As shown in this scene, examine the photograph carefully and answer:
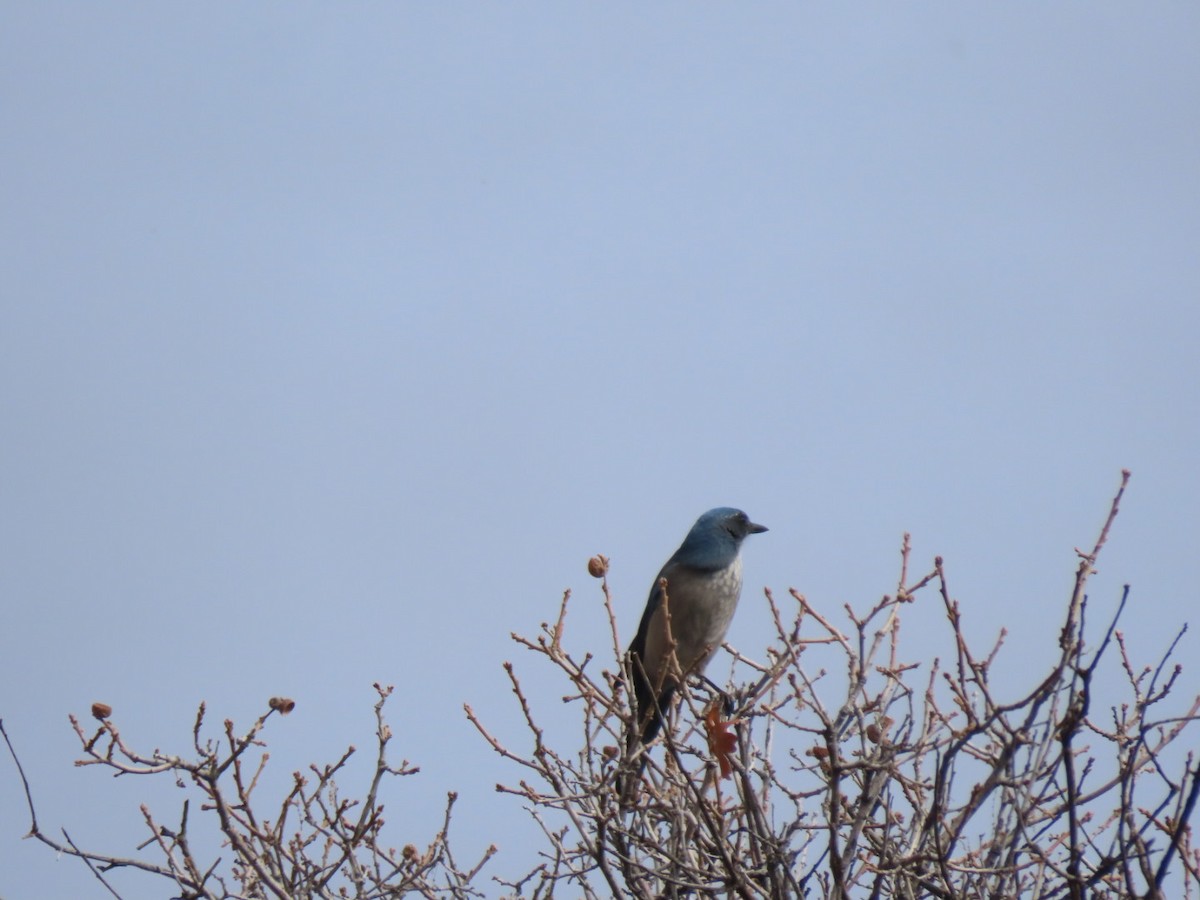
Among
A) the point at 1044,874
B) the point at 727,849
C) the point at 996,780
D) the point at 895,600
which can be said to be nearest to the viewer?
the point at 996,780

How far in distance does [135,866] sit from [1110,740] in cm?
344

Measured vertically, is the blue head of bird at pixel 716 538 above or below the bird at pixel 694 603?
above

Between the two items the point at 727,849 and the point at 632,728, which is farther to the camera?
the point at 632,728

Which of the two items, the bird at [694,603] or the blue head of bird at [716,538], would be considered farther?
the blue head of bird at [716,538]

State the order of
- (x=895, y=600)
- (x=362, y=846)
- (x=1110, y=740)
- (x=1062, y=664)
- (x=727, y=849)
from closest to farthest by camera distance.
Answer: (x=1062, y=664) → (x=727, y=849) → (x=895, y=600) → (x=1110, y=740) → (x=362, y=846)

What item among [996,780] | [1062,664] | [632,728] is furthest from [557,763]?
[1062,664]

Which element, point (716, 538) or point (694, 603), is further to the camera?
point (716, 538)

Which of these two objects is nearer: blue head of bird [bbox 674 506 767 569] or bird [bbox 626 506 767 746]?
bird [bbox 626 506 767 746]

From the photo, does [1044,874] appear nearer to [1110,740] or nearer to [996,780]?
[1110,740]

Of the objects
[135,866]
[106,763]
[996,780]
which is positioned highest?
[106,763]

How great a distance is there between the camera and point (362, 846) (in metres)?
5.75

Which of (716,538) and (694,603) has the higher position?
(716,538)

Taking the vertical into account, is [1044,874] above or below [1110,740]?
below

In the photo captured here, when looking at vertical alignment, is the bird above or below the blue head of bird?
below
